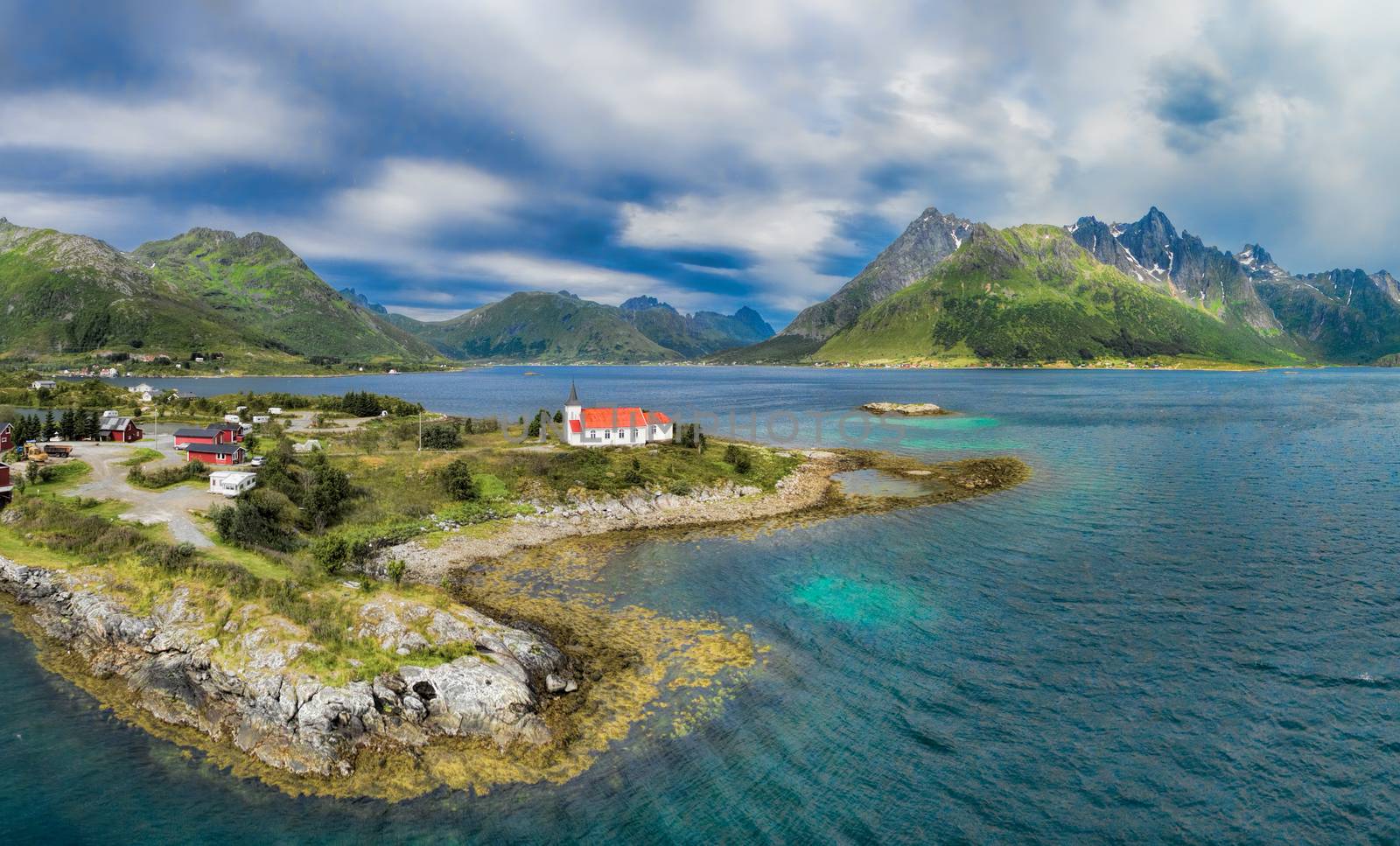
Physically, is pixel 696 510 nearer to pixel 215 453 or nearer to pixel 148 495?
pixel 148 495

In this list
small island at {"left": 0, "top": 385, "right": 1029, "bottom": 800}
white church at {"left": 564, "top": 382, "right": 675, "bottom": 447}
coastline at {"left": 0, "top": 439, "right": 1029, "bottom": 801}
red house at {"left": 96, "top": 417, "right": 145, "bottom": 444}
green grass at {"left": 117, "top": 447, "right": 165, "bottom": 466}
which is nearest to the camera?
coastline at {"left": 0, "top": 439, "right": 1029, "bottom": 801}

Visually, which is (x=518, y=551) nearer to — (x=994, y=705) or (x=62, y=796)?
(x=62, y=796)

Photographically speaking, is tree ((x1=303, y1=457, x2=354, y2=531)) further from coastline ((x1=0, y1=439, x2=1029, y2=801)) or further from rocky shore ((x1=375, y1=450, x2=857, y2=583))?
coastline ((x1=0, y1=439, x2=1029, y2=801))

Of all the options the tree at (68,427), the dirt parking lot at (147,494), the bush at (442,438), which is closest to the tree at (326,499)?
the dirt parking lot at (147,494)

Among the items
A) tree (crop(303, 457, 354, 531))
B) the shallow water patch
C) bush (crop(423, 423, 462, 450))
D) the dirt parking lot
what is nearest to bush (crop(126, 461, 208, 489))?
the dirt parking lot

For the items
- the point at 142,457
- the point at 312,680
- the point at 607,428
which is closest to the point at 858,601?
the point at 312,680

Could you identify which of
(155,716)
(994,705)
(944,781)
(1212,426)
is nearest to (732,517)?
(994,705)

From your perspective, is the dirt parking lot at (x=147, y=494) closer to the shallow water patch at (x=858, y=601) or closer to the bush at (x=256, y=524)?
the bush at (x=256, y=524)
